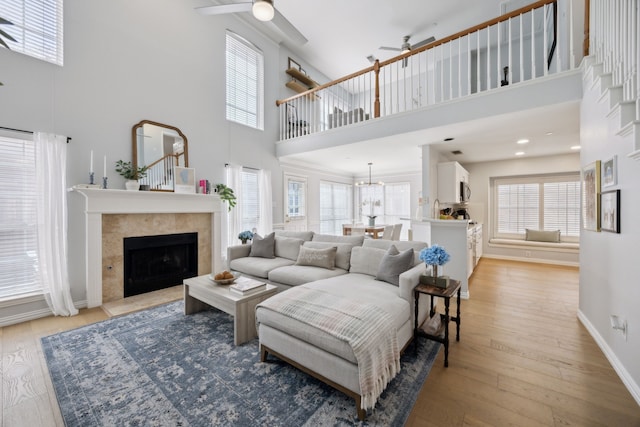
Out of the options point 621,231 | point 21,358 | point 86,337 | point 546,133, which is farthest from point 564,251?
point 21,358

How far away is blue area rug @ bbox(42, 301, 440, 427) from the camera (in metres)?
1.65

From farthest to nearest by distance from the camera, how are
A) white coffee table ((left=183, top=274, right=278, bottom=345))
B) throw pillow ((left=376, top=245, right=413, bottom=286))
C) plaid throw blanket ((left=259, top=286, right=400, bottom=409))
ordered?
throw pillow ((left=376, top=245, right=413, bottom=286)) < white coffee table ((left=183, top=274, right=278, bottom=345)) < plaid throw blanket ((left=259, top=286, right=400, bottom=409))

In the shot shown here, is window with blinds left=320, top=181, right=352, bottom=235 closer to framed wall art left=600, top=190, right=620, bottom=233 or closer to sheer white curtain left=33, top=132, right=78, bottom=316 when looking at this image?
sheer white curtain left=33, top=132, right=78, bottom=316

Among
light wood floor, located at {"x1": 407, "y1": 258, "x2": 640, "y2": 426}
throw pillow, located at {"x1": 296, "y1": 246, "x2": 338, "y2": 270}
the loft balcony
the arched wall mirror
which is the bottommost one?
light wood floor, located at {"x1": 407, "y1": 258, "x2": 640, "y2": 426}

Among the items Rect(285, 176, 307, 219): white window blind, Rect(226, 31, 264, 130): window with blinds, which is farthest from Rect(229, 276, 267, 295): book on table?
Rect(285, 176, 307, 219): white window blind

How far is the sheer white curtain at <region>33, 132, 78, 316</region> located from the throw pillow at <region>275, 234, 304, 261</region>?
263 cm

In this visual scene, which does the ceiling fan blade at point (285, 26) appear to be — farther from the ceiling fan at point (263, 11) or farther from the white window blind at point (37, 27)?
the white window blind at point (37, 27)

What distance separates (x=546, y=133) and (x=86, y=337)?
21.5 feet

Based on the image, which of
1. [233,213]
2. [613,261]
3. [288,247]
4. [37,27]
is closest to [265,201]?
[233,213]

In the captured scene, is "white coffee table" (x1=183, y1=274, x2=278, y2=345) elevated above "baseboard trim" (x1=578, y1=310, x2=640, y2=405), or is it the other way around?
"white coffee table" (x1=183, y1=274, x2=278, y2=345)

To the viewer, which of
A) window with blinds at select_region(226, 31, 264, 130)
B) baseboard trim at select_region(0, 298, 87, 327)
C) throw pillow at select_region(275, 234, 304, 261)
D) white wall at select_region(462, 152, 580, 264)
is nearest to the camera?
baseboard trim at select_region(0, 298, 87, 327)

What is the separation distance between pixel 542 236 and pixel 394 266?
5875 millimetres

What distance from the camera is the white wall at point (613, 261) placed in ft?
6.24

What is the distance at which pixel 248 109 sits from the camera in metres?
5.71
